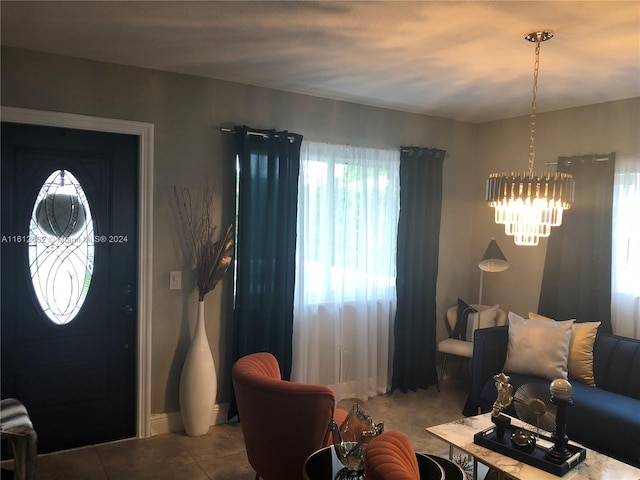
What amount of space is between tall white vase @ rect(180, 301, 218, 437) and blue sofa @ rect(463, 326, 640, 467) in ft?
6.44

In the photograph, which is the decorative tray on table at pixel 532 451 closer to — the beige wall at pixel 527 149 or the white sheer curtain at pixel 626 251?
the white sheer curtain at pixel 626 251

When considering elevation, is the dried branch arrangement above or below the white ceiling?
below

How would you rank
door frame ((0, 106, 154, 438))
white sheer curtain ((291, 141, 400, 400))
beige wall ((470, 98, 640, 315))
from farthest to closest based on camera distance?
white sheer curtain ((291, 141, 400, 400))
beige wall ((470, 98, 640, 315))
door frame ((0, 106, 154, 438))

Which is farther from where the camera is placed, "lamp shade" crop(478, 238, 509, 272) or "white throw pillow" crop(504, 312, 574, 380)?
"lamp shade" crop(478, 238, 509, 272)

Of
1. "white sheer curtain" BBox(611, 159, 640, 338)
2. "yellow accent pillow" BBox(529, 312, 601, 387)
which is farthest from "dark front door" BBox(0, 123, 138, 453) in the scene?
"white sheer curtain" BBox(611, 159, 640, 338)

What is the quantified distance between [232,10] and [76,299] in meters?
2.10

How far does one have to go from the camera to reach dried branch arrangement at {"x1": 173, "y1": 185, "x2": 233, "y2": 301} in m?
3.56

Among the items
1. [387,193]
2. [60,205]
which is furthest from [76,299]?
[387,193]

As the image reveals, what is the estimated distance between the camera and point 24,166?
313 centimetres

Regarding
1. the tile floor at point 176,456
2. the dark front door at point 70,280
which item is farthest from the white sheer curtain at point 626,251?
the dark front door at point 70,280

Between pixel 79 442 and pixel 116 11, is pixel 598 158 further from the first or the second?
pixel 79 442

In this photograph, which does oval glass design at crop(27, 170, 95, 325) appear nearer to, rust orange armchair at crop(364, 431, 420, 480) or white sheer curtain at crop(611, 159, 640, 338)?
rust orange armchair at crop(364, 431, 420, 480)

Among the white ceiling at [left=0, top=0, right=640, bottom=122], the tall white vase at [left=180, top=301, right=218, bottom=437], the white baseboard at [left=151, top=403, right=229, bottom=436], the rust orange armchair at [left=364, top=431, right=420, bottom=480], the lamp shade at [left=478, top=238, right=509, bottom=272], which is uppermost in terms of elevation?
the white ceiling at [left=0, top=0, right=640, bottom=122]

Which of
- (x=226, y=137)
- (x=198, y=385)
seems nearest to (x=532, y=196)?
(x=226, y=137)
